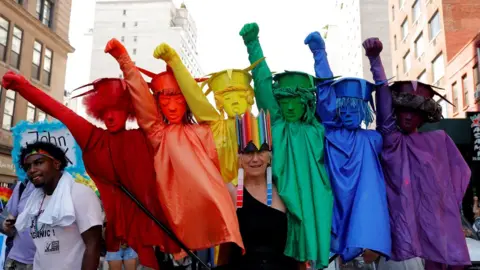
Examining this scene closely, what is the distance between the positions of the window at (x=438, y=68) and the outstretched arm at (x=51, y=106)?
23.9 metres

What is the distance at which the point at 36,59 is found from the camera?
2131cm

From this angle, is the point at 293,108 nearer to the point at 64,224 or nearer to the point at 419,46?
the point at 64,224

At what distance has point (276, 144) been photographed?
3.19m

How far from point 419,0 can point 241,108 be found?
27467 millimetres

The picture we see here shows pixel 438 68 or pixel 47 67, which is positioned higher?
pixel 438 68

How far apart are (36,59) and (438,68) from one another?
20.9 m

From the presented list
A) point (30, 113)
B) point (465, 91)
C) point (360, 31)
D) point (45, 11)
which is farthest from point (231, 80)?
point (360, 31)

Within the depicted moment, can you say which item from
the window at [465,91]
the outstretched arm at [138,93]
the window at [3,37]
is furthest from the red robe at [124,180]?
the window at [465,91]

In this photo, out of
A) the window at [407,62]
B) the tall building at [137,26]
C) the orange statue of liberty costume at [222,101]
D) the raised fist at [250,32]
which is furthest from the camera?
the tall building at [137,26]

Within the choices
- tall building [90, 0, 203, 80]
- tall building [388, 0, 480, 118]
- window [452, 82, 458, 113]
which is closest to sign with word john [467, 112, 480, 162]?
tall building [388, 0, 480, 118]

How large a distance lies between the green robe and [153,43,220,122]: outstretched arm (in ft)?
1.53

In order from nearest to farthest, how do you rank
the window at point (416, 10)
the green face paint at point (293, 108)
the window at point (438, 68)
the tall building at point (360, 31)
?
1. the green face paint at point (293, 108)
2. the window at point (438, 68)
3. the window at point (416, 10)
4. the tall building at point (360, 31)

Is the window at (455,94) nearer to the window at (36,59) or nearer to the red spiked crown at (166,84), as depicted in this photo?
the window at (36,59)

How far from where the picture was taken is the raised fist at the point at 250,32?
11.3 feet
